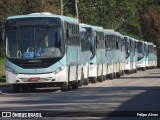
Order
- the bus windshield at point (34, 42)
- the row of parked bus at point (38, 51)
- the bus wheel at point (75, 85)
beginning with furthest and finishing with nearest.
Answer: the bus wheel at point (75, 85)
the bus windshield at point (34, 42)
the row of parked bus at point (38, 51)

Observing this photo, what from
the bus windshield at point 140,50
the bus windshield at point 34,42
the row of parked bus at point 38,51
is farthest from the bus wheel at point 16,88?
the bus windshield at point 140,50

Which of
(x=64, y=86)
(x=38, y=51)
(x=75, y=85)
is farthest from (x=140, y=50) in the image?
(x=38, y=51)

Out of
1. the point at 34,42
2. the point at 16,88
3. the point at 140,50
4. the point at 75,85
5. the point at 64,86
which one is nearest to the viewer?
the point at 34,42

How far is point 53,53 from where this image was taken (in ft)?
107

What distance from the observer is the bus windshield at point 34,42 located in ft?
107

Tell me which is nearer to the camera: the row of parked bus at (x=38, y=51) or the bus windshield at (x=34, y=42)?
the row of parked bus at (x=38, y=51)

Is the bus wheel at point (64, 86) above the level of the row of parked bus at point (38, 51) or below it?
below

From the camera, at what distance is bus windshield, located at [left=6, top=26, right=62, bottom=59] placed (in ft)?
107

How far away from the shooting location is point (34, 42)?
3259cm

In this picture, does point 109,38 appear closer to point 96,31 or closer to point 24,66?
point 96,31

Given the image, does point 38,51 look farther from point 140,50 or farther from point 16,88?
point 140,50

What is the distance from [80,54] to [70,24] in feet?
10.1

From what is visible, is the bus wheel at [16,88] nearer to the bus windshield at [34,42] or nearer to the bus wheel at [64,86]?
the bus windshield at [34,42]

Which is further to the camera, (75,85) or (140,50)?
(140,50)
